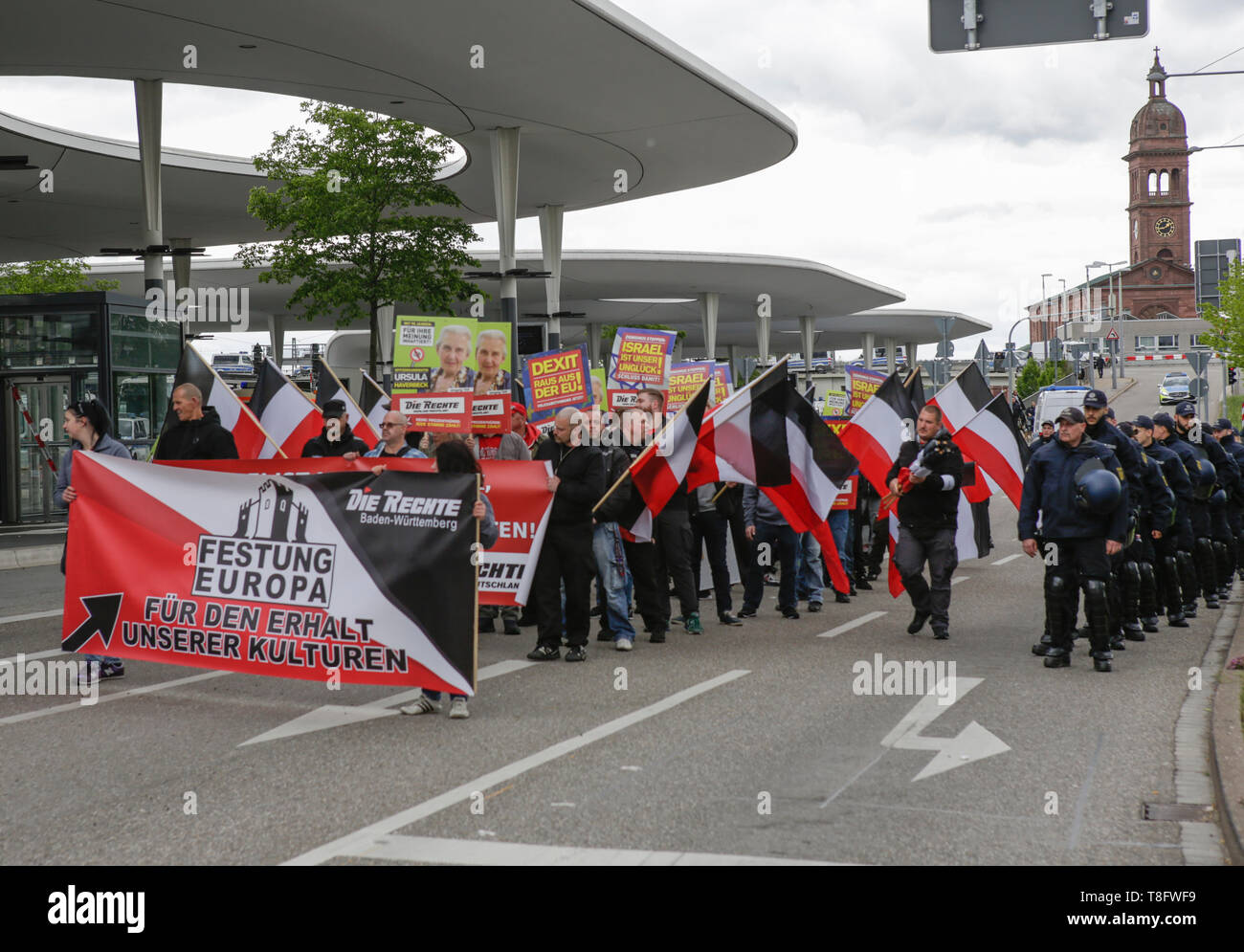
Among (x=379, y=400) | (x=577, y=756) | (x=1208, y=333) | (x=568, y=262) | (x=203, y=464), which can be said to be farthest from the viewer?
(x=568, y=262)

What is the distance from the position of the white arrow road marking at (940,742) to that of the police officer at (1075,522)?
1995 millimetres

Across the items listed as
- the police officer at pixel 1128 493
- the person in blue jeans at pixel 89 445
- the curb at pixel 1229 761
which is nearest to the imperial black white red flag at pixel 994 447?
the police officer at pixel 1128 493

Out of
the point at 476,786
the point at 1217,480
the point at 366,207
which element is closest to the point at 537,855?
the point at 476,786

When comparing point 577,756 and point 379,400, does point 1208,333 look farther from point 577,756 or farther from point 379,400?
point 577,756

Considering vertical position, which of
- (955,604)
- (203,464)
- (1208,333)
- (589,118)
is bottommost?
(955,604)

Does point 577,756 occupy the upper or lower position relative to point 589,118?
lower

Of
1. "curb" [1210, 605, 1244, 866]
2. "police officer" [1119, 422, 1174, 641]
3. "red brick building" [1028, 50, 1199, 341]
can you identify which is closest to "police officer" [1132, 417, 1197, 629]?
"police officer" [1119, 422, 1174, 641]

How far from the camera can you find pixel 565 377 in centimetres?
1433

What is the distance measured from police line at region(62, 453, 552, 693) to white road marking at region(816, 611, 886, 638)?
14.9 feet

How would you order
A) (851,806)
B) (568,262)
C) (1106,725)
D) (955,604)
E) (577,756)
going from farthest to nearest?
(568,262) → (955,604) → (1106,725) → (577,756) → (851,806)

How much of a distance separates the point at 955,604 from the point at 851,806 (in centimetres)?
842

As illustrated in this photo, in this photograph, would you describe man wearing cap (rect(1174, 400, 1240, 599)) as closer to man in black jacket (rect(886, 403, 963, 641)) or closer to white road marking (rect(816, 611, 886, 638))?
man in black jacket (rect(886, 403, 963, 641))

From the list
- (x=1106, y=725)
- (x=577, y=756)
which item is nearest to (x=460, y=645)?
(x=577, y=756)

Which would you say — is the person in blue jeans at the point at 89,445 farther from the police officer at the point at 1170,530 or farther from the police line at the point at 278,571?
the police officer at the point at 1170,530
